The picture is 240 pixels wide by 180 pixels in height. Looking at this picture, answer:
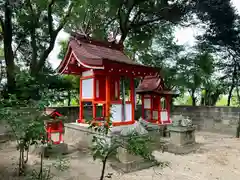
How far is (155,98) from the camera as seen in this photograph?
29.3ft

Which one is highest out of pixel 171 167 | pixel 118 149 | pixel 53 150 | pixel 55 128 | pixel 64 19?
pixel 64 19

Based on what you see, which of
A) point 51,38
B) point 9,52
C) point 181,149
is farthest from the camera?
point 51,38

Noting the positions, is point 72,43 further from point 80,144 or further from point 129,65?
point 80,144

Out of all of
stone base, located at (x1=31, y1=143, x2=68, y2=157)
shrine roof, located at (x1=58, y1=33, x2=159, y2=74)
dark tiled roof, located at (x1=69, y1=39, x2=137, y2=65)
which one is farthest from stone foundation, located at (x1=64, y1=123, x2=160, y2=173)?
dark tiled roof, located at (x1=69, y1=39, x2=137, y2=65)

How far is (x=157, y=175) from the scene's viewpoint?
4.14 meters

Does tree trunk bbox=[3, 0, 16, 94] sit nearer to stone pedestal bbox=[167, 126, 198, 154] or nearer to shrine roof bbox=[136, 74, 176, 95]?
shrine roof bbox=[136, 74, 176, 95]

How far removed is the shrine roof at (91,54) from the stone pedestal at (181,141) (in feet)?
6.92

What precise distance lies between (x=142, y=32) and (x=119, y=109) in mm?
6487

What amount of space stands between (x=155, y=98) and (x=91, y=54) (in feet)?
13.4

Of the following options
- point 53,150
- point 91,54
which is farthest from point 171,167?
point 91,54

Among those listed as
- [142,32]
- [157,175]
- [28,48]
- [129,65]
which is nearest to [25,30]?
[28,48]

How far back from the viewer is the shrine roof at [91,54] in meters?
5.69

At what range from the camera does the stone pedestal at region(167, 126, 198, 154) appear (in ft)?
19.7

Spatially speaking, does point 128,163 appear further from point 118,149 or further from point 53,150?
point 53,150
